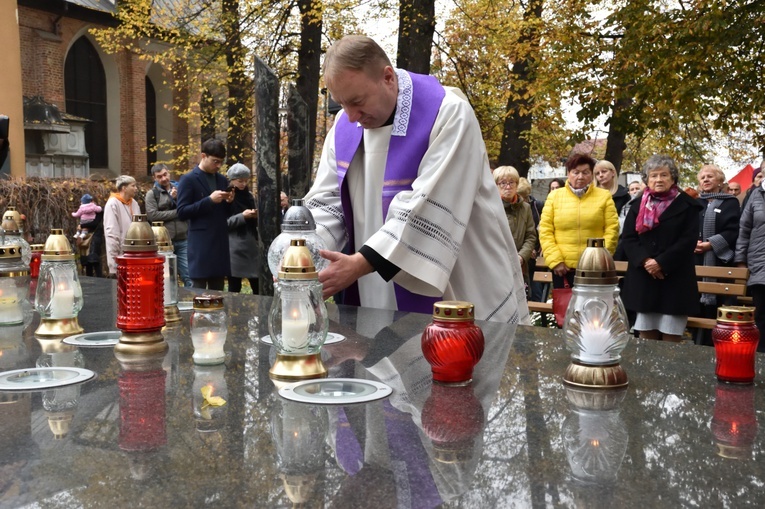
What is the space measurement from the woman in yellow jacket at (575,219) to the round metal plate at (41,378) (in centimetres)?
571

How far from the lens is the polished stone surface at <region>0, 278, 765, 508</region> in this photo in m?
1.31

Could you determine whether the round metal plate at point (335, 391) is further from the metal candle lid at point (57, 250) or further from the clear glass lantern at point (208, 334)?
the metal candle lid at point (57, 250)

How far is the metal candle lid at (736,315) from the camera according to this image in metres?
2.07

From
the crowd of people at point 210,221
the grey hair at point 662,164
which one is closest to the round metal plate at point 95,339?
the crowd of people at point 210,221

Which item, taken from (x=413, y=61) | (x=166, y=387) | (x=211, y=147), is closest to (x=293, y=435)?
(x=166, y=387)

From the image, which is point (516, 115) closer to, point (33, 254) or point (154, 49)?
point (33, 254)

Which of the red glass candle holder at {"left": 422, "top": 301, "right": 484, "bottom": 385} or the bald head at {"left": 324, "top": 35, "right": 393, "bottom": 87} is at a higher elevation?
the bald head at {"left": 324, "top": 35, "right": 393, "bottom": 87}

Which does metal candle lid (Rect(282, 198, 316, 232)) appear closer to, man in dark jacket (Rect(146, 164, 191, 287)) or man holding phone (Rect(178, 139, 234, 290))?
man holding phone (Rect(178, 139, 234, 290))

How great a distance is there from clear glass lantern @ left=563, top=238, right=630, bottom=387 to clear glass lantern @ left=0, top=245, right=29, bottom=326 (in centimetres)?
184

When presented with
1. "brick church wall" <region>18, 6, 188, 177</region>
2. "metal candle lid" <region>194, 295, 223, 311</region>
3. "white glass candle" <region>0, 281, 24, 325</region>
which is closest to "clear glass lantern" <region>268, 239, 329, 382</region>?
"metal candle lid" <region>194, 295, 223, 311</region>

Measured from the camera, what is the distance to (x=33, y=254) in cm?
423

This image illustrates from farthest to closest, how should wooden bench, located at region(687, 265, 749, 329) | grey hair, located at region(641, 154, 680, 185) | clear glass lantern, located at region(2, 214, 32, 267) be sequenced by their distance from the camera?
1. wooden bench, located at region(687, 265, 749, 329)
2. grey hair, located at region(641, 154, 680, 185)
3. clear glass lantern, located at region(2, 214, 32, 267)

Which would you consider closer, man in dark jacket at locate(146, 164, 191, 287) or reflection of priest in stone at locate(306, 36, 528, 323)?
reflection of priest in stone at locate(306, 36, 528, 323)

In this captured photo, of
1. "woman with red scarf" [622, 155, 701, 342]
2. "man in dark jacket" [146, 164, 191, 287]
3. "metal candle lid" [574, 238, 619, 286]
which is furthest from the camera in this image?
"man in dark jacket" [146, 164, 191, 287]
